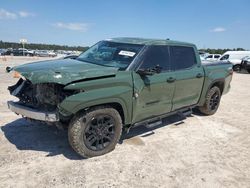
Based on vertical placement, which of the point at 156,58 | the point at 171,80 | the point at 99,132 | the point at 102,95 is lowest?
the point at 99,132

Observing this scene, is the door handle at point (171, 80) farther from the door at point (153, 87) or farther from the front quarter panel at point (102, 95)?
the front quarter panel at point (102, 95)

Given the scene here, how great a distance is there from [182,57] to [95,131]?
2.61m

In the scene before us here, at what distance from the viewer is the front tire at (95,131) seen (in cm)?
371

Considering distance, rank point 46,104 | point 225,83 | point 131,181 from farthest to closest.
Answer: point 225,83, point 46,104, point 131,181

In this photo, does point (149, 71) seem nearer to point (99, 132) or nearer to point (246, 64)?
point (99, 132)

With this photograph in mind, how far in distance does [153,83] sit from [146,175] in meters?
1.63

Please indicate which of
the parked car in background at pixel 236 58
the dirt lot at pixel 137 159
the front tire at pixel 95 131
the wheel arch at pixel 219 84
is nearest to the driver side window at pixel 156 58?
the front tire at pixel 95 131

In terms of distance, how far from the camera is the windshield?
4.37 metres

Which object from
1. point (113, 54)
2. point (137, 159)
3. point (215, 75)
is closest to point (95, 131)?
point (137, 159)

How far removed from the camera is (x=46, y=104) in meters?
3.85

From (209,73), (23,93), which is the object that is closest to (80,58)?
(23,93)

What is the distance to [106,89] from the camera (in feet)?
12.4

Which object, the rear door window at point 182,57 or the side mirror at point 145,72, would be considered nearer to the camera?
the side mirror at point 145,72

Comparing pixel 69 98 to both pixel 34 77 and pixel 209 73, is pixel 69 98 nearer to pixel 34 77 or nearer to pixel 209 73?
pixel 34 77
